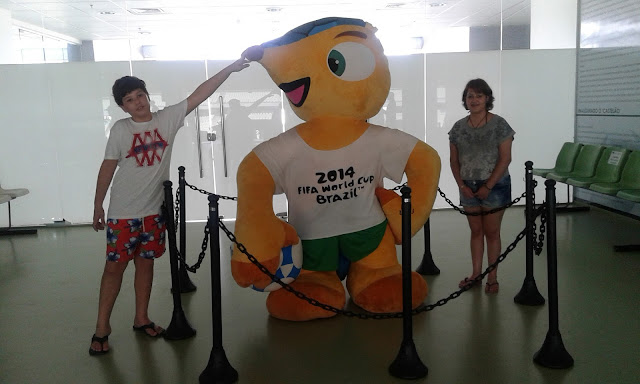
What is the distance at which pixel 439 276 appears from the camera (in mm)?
5285

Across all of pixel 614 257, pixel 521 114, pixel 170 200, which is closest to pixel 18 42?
pixel 170 200

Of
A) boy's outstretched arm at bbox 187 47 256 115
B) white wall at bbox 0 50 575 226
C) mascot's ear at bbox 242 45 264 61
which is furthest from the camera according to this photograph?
white wall at bbox 0 50 575 226

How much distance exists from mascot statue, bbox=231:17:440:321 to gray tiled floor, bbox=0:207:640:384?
28 centimetres

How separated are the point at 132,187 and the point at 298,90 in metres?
1.25

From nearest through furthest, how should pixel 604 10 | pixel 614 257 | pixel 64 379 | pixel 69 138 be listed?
1. pixel 64 379
2. pixel 614 257
3. pixel 604 10
4. pixel 69 138

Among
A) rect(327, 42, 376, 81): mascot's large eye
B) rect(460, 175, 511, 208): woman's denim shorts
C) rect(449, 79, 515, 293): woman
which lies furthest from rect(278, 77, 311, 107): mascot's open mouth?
rect(460, 175, 511, 208): woman's denim shorts

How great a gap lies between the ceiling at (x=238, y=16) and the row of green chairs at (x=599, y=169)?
195 cm

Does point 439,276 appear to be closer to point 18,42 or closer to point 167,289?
point 167,289

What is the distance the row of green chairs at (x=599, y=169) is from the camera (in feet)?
21.2

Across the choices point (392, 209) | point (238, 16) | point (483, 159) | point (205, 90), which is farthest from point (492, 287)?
point (238, 16)

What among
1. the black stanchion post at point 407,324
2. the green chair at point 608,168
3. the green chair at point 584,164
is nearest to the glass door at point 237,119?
the green chair at point 584,164

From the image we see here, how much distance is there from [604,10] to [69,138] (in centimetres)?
715

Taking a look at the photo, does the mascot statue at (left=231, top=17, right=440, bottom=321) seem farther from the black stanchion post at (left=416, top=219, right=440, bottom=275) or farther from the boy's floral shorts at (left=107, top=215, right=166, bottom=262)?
the black stanchion post at (left=416, top=219, right=440, bottom=275)

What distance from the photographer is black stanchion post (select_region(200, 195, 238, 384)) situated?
10.7 feet
